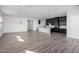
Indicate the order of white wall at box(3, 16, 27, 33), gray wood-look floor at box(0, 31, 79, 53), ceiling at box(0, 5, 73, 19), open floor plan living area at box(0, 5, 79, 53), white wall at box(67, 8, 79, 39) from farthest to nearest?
white wall at box(3, 16, 27, 33) → open floor plan living area at box(0, 5, 79, 53) → white wall at box(67, 8, 79, 39) → ceiling at box(0, 5, 73, 19) → gray wood-look floor at box(0, 31, 79, 53)

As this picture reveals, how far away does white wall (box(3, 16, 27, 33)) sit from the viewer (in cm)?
1028

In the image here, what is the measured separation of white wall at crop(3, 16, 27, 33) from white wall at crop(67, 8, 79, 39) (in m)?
8.02

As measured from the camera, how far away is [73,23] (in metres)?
6.14

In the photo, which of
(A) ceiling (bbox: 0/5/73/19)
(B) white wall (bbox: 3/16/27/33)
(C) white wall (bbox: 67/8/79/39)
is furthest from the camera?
(B) white wall (bbox: 3/16/27/33)

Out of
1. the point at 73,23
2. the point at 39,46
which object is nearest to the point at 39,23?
the point at 73,23

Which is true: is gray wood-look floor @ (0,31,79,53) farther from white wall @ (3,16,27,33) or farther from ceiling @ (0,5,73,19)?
white wall @ (3,16,27,33)

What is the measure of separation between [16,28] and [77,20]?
888 centimetres

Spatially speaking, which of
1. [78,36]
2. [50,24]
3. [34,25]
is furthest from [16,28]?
[78,36]

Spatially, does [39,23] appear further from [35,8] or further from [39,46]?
[39,46]

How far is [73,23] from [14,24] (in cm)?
851

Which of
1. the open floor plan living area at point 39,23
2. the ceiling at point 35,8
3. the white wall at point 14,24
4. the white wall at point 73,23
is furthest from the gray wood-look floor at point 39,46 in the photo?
the white wall at point 14,24

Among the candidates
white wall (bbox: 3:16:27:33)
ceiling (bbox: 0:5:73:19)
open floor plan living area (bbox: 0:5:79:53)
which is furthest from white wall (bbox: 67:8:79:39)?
white wall (bbox: 3:16:27:33)

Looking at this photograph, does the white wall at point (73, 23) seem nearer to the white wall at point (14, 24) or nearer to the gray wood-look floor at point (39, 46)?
the gray wood-look floor at point (39, 46)

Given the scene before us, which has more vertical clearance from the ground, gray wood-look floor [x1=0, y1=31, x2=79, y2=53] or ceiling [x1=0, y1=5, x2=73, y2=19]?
ceiling [x1=0, y1=5, x2=73, y2=19]
